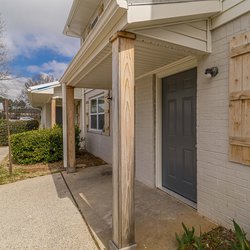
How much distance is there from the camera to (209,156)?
3170 millimetres

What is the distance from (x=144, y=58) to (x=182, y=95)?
0.98 meters

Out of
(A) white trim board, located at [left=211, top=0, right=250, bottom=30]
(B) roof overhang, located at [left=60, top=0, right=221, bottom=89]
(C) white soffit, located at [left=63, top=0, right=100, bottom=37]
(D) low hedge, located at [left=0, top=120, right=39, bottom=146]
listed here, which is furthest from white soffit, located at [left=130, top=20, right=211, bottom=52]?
(D) low hedge, located at [left=0, top=120, right=39, bottom=146]

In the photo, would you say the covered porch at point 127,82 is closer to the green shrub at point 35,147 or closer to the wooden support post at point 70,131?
the wooden support post at point 70,131

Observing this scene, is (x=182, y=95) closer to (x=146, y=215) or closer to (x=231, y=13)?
(x=231, y=13)

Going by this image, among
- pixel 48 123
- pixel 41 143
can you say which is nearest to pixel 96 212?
pixel 41 143

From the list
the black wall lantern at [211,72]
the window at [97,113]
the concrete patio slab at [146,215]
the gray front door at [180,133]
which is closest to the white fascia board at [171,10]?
the black wall lantern at [211,72]

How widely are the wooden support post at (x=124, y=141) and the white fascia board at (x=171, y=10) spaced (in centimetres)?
24

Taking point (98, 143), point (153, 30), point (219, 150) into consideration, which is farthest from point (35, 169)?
point (153, 30)

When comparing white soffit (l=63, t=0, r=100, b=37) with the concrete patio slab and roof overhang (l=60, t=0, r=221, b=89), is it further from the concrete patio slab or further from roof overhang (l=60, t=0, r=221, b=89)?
the concrete patio slab

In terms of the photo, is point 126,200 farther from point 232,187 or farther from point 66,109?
point 66,109

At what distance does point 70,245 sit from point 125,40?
255 centimetres

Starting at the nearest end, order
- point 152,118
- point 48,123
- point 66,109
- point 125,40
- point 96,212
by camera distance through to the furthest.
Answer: point 125,40 < point 96,212 < point 152,118 < point 66,109 < point 48,123

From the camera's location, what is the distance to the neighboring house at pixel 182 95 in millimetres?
2422

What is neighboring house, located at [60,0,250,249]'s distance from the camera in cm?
242
